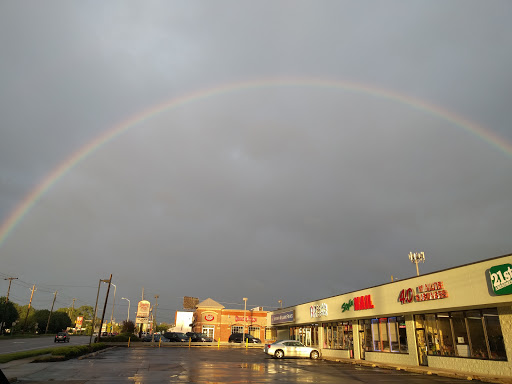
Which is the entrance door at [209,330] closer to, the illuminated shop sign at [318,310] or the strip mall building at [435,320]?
the illuminated shop sign at [318,310]

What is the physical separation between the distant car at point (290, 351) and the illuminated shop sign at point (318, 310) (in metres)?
3.70

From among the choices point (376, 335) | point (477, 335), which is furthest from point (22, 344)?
point (477, 335)

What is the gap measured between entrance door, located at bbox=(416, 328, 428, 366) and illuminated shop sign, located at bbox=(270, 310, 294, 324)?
20.7m

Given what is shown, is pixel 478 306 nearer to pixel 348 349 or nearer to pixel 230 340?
pixel 348 349

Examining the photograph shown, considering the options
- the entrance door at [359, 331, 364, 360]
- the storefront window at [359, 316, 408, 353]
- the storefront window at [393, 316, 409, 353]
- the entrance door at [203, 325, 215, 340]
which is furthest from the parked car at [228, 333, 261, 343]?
the storefront window at [393, 316, 409, 353]

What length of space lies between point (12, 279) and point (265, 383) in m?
85.0

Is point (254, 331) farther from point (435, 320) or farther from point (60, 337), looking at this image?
point (435, 320)

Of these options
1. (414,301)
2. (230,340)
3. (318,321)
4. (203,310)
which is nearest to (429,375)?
(414,301)

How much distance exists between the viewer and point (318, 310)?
35812mm

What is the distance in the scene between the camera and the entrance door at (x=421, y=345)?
2312 cm

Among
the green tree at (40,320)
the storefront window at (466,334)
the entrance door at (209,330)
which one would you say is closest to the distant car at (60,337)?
the entrance door at (209,330)

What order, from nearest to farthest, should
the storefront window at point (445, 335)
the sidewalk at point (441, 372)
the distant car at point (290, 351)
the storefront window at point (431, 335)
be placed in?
1. the sidewalk at point (441, 372)
2. the storefront window at point (445, 335)
3. the storefront window at point (431, 335)
4. the distant car at point (290, 351)

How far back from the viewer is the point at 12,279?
78.4 meters

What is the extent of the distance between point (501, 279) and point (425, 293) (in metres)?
5.68
